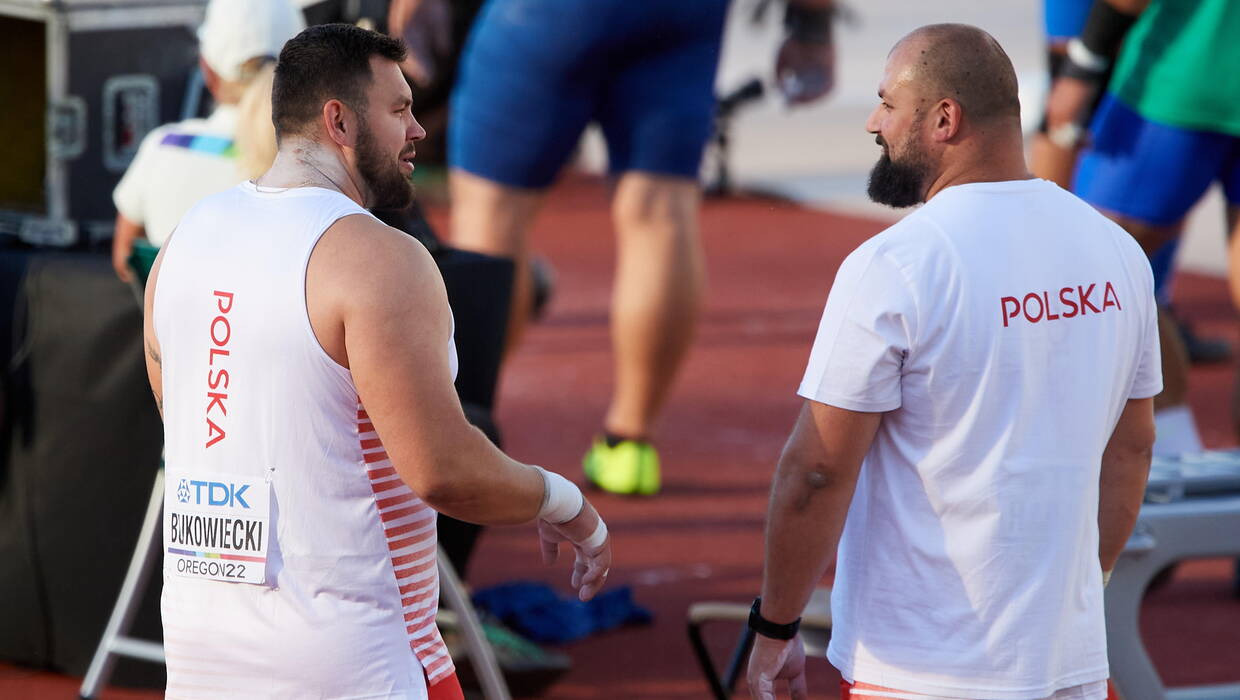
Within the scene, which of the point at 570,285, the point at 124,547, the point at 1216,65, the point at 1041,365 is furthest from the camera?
the point at 570,285

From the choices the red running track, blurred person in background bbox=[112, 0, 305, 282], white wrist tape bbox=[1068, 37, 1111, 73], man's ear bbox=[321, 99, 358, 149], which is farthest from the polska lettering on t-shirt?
white wrist tape bbox=[1068, 37, 1111, 73]

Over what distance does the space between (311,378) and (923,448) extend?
798 mm

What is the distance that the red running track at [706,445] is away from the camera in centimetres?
404

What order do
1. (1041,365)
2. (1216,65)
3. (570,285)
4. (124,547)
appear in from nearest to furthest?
(1041,365) < (124,547) < (1216,65) < (570,285)

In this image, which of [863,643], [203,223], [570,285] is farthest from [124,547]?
[570,285]

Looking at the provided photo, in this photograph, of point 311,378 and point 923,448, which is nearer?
point 311,378

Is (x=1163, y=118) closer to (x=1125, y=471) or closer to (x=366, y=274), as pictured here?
(x=1125, y=471)

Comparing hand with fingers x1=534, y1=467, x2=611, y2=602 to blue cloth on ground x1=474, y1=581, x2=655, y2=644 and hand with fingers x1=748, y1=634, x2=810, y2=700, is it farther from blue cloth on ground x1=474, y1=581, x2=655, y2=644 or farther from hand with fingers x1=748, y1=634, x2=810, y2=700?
blue cloth on ground x1=474, y1=581, x2=655, y2=644

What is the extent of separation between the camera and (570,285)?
1020 centimetres

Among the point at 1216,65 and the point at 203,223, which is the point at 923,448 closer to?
the point at 203,223

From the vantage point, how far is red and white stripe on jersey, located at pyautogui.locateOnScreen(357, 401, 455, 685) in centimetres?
205

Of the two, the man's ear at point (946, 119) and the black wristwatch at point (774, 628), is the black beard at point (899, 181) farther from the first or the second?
the black wristwatch at point (774, 628)

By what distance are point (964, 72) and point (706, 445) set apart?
4198 mm

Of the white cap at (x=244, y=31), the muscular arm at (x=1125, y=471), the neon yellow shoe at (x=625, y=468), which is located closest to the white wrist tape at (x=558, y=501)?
the muscular arm at (x=1125, y=471)
